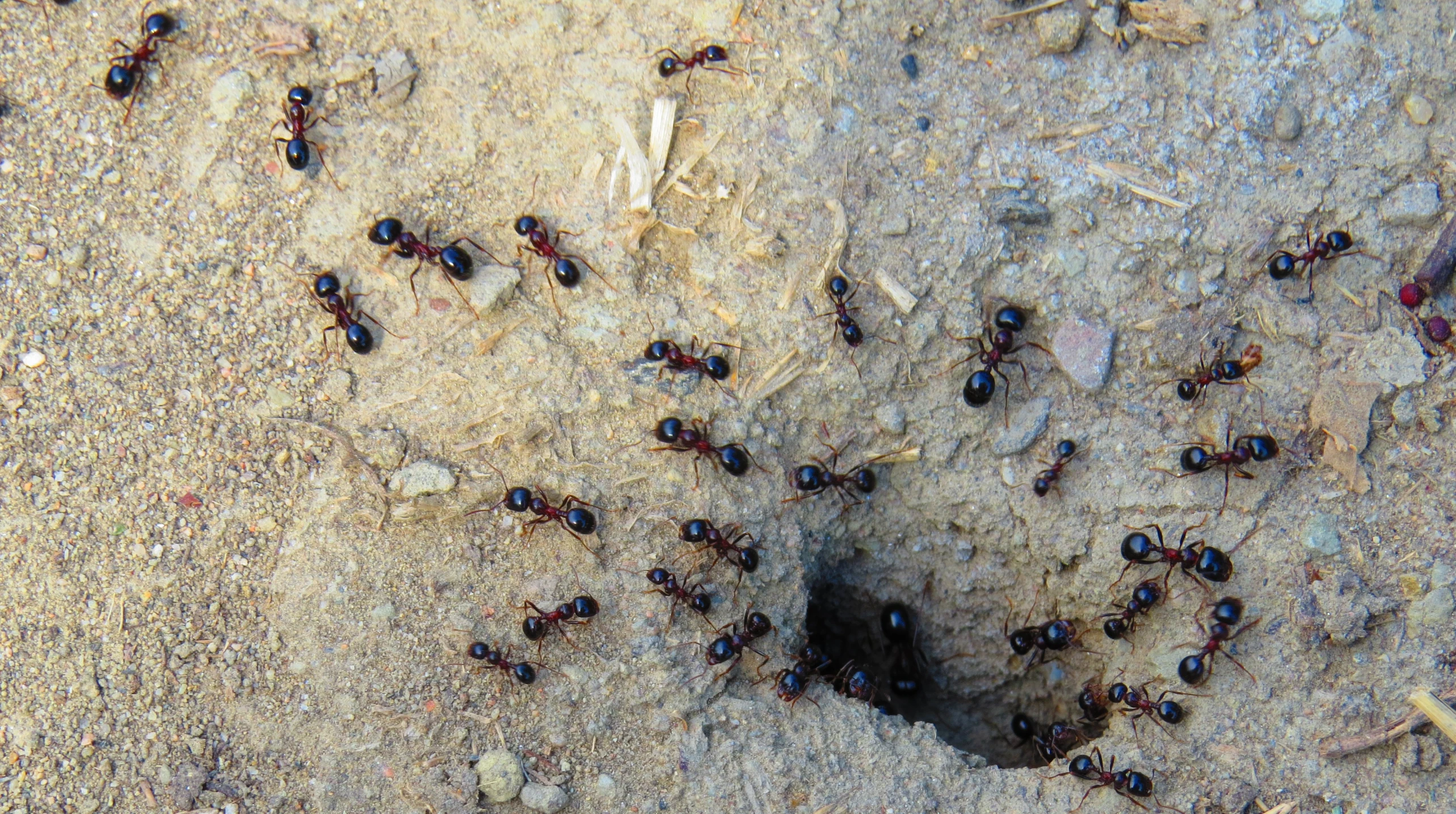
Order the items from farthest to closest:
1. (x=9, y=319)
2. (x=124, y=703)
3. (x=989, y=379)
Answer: (x=989, y=379), (x=9, y=319), (x=124, y=703)

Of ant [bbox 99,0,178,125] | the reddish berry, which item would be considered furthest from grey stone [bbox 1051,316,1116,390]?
ant [bbox 99,0,178,125]

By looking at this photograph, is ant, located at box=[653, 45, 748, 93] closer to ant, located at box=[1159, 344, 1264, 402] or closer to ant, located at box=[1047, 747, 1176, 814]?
ant, located at box=[1159, 344, 1264, 402]

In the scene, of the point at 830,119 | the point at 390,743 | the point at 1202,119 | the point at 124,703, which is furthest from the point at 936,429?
the point at 124,703

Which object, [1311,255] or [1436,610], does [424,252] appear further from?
[1436,610]

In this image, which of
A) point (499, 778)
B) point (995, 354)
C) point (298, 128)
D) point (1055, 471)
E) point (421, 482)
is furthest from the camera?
point (1055, 471)

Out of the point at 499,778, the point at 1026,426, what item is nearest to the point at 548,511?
the point at 499,778

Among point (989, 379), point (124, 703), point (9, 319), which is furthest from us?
point (989, 379)

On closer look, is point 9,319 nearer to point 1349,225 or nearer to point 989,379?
point 989,379
